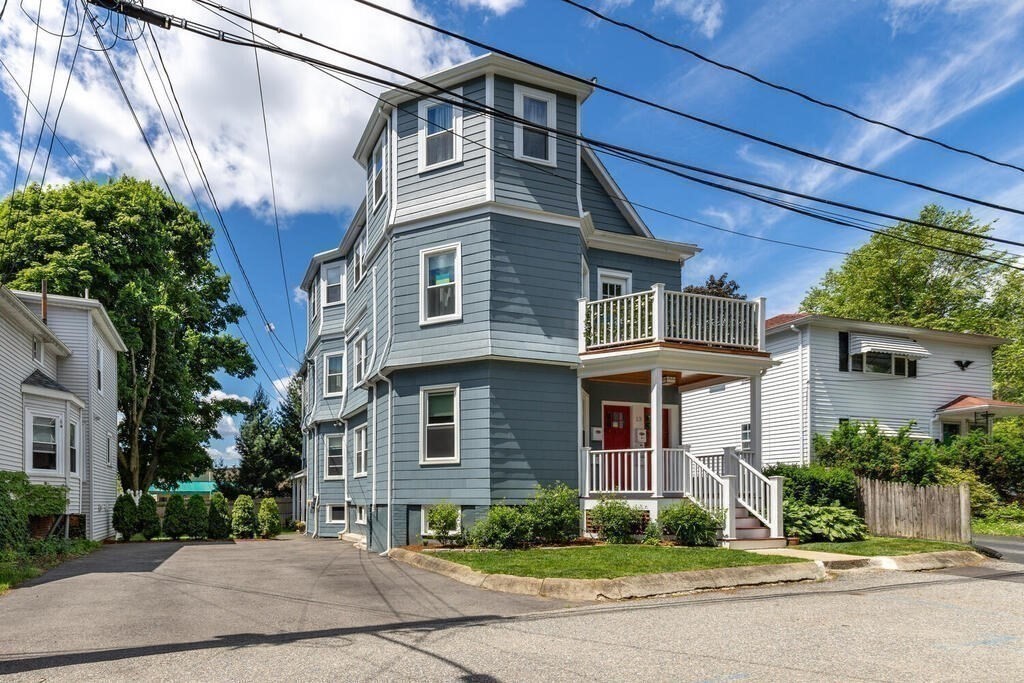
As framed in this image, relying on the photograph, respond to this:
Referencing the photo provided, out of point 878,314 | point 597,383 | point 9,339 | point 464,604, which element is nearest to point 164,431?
point 9,339

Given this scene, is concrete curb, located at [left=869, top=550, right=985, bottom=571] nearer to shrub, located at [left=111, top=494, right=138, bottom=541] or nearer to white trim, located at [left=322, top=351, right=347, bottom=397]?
white trim, located at [left=322, top=351, right=347, bottom=397]

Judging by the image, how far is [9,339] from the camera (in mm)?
18109

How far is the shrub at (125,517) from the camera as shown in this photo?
2308cm

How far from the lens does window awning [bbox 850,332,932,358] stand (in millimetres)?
24344

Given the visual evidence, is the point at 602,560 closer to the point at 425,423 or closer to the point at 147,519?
the point at 425,423

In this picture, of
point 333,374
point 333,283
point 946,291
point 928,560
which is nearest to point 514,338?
point 928,560

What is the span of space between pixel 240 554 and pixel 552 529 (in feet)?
24.1

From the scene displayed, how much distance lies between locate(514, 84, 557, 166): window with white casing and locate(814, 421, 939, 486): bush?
12729 mm

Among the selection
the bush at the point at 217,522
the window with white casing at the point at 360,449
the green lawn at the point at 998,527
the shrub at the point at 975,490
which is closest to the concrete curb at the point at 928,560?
the green lawn at the point at 998,527

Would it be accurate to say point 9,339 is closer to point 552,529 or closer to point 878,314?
point 552,529

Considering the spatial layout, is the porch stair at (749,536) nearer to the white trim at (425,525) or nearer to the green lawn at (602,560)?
the green lawn at (602,560)

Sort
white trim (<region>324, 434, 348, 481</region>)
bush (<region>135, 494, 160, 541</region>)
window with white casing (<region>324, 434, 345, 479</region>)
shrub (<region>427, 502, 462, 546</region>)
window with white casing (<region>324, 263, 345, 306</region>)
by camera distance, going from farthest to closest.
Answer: window with white casing (<region>324, 263, 345, 306</region>) → window with white casing (<region>324, 434, 345, 479</region>) → white trim (<region>324, 434, 348, 481</region>) → bush (<region>135, 494, 160, 541</region>) → shrub (<region>427, 502, 462, 546</region>)

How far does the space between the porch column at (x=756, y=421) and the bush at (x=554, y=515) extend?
399 centimetres

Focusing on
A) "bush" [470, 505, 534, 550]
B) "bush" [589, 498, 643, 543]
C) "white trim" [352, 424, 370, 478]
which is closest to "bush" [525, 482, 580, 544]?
"bush" [470, 505, 534, 550]
